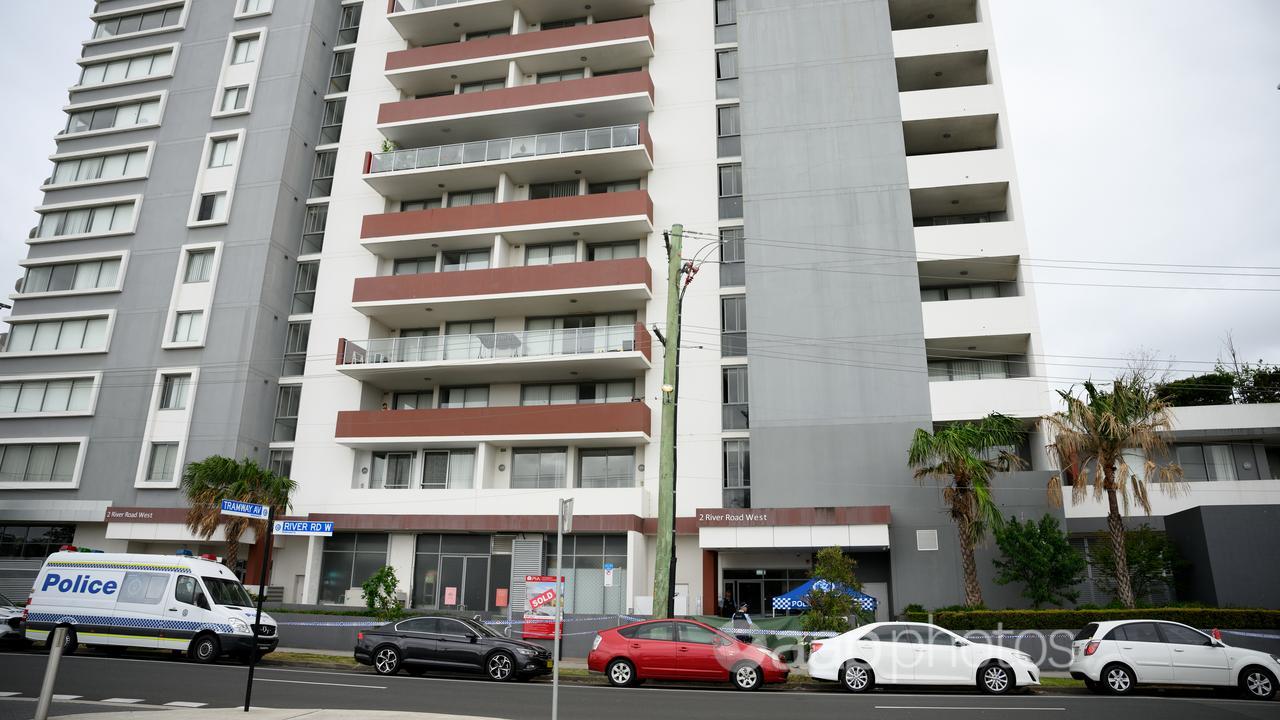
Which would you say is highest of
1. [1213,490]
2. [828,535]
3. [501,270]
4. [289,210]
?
[289,210]

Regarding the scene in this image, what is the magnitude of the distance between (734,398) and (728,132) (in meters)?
11.8

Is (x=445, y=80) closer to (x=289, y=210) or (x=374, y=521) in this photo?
(x=289, y=210)

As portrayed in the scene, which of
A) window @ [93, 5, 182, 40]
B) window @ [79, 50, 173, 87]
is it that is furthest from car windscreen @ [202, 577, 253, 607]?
window @ [93, 5, 182, 40]

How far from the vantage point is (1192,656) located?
16.8 meters

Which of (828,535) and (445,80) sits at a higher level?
(445,80)

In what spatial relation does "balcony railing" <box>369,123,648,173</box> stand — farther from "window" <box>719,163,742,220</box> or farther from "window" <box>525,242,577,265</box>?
"window" <box>525,242,577,265</box>

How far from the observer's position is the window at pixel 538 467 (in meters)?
32.5

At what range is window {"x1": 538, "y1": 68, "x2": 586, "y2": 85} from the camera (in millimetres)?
39125

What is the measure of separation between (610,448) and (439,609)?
8711mm

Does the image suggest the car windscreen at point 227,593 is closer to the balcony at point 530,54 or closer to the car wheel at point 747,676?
the car wheel at point 747,676

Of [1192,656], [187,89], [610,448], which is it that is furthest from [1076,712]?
[187,89]

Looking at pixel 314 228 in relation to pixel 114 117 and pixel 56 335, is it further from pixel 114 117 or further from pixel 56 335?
pixel 114 117

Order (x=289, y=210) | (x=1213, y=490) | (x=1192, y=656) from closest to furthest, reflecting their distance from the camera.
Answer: (x=1192, y=656) → (x=1213, y=490) → (x=289, y=210)

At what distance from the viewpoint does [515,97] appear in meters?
37.0
